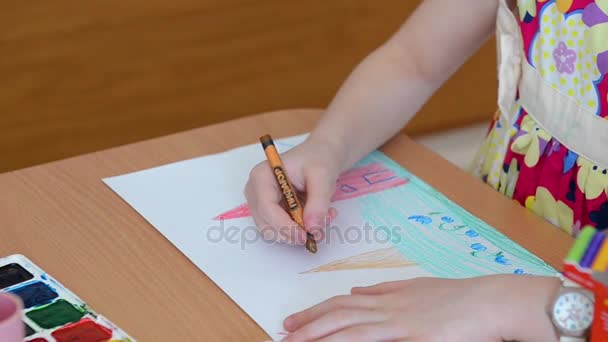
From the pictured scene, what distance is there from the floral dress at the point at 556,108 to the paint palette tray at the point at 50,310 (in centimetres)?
52

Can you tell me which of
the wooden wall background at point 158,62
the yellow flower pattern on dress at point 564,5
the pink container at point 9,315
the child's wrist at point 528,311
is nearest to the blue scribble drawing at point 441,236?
the child's wrist at point 528,311

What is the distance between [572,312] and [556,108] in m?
0.36

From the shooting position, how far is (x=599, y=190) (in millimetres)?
941

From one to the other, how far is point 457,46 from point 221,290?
0.45m

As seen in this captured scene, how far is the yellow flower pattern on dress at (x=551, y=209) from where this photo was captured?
1.00 metres

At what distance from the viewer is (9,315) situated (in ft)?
2.01

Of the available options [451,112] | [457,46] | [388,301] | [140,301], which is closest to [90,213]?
[140,301]

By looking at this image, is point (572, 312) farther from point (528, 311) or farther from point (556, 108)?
point (556, 108)

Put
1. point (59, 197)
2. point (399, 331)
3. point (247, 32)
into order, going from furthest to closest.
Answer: point (247, 32)
point (59, 197)
point (399, 331)

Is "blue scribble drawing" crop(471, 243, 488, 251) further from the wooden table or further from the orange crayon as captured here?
the orange crayon

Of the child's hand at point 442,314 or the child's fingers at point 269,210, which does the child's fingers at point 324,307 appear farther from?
the child's fingers at point 269,210

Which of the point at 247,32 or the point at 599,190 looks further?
the point at 247,32

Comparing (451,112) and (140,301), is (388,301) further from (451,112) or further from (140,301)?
(451,112)

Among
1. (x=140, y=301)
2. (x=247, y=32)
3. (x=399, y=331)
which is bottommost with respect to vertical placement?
(x=399, y=331)
